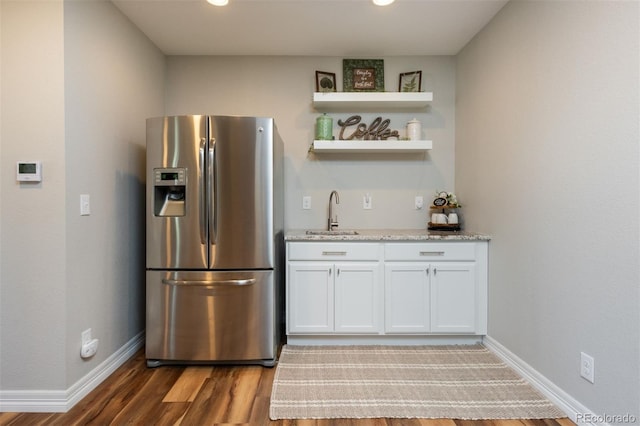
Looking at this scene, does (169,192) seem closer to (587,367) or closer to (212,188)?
(212,188)

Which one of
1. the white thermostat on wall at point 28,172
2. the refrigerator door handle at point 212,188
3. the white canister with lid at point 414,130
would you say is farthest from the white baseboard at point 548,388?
the white thermostat on wall at point 28,172

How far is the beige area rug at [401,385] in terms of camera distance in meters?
1.71

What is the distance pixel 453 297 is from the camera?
244cm

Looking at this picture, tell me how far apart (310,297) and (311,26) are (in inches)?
82.6

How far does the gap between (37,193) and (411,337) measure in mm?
2635

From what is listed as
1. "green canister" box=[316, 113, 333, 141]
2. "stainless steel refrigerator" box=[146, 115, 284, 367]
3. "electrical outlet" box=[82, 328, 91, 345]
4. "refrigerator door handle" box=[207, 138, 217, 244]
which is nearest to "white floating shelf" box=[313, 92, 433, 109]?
"green canister" box=[316, 113, 333, 141]

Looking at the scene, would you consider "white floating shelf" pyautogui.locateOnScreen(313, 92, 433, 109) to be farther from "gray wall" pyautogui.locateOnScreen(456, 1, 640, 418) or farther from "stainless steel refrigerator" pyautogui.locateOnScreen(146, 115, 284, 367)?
"stainless steel refrigerator" pyautogui.locateOnScreen(146, 115, 284, 367)

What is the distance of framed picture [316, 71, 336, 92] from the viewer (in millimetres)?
2939

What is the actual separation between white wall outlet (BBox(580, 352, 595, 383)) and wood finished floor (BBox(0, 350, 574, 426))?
28cm

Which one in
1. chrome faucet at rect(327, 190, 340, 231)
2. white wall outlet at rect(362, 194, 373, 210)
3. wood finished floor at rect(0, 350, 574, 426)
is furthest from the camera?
white wall outlet at rect(362, 194, 373, 210)

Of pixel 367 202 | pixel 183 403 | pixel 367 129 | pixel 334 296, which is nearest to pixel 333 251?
pixel 334 296

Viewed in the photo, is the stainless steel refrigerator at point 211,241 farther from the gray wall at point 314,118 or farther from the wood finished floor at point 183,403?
the gray wall at point 314,118

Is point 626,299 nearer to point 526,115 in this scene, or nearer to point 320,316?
point 526,115

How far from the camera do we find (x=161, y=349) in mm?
2184
